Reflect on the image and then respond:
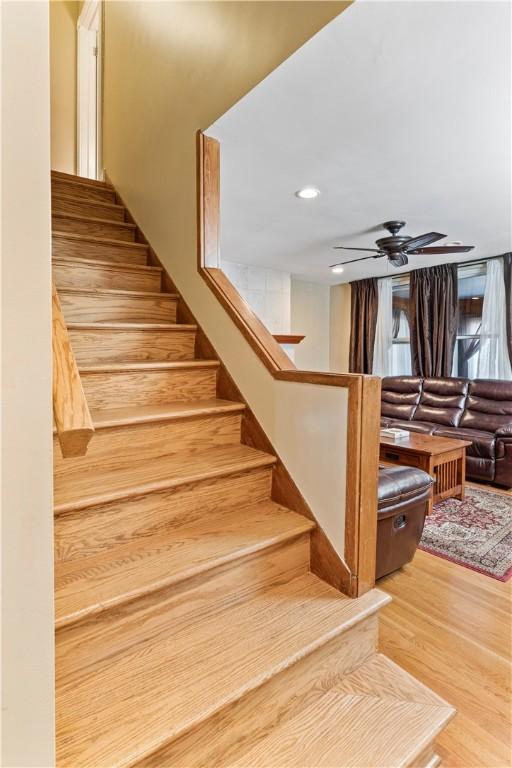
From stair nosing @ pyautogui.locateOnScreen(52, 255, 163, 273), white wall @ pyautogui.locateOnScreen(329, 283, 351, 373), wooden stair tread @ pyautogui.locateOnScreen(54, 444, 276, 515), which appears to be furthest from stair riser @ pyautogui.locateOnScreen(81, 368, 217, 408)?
white wall @ pyautogui.locateOnScreen(329, 283, 351, 373)

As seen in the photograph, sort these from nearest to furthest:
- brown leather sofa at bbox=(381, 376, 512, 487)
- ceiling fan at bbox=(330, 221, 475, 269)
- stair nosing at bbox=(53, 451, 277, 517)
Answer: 1. stair nosing at bbox=(53, 451, 277, 517)
2. ceiling fan at bbox=(330, 221, 475, 269)
3. brown leather sofa at bbox=(381, 376, 512, 487)

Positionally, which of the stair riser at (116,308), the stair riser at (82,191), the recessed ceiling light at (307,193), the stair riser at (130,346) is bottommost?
the stair riser at (130,346)

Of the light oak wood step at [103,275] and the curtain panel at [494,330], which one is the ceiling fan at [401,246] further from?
the light oak wood step at [103,275]

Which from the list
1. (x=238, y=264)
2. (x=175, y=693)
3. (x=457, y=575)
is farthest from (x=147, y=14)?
(x=457, y=575)

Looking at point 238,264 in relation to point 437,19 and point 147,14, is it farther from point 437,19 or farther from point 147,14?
point 437,19

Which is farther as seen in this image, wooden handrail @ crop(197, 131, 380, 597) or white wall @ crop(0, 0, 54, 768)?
wooden handrail @ crop(197, 131, 380, 597)

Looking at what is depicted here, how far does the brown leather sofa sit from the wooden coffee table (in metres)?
0.69

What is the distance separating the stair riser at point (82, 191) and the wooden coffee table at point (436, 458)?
3.14 metres

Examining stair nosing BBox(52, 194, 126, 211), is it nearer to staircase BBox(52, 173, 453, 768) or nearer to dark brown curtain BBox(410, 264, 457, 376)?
staircase BBox(52, 173, 453, 768)

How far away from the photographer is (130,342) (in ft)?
7.00

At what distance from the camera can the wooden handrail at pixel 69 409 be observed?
0.74 m

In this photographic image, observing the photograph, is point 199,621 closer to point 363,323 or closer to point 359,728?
point 359,728

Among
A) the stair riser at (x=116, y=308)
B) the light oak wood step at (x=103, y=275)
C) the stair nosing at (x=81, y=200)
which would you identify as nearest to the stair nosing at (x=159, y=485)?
the stair riser at (x=116, y=308)

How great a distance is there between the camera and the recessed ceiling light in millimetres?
3027
